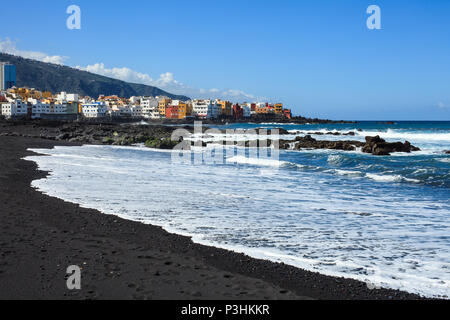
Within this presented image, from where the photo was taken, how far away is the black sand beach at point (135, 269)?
402 cm

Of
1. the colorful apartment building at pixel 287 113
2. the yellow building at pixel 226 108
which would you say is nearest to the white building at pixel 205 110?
the yellow building at pixel 226 108

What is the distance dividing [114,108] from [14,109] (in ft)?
109

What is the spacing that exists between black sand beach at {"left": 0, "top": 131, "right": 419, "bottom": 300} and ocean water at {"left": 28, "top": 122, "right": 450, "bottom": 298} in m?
0.41

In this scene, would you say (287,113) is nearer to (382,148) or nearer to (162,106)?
(162,106)

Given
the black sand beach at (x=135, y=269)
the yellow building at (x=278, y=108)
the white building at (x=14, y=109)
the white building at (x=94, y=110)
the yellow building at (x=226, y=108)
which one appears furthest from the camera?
the yellow building at (x=278, y=108)

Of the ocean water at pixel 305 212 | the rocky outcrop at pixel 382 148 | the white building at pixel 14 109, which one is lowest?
the ocean water at pixel 305 212

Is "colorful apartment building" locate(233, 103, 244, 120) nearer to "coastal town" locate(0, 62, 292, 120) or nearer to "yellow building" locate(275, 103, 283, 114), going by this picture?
"coastal town" locate(0, 62, 292, 120)

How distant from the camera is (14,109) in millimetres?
94500

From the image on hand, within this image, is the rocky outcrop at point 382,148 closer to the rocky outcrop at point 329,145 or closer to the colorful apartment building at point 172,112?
the rocky outcrop at point 329,145

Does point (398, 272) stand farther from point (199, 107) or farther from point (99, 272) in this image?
point (199, 107)

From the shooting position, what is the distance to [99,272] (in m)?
4.45

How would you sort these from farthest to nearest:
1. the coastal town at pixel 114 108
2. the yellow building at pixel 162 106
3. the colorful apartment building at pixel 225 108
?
1. the colorful apartment building at pixel 225 108
2. the yellow building at pixel 162 106
3. the coastal town at pixel 114 108

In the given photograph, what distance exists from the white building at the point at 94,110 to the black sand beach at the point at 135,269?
367 feet
